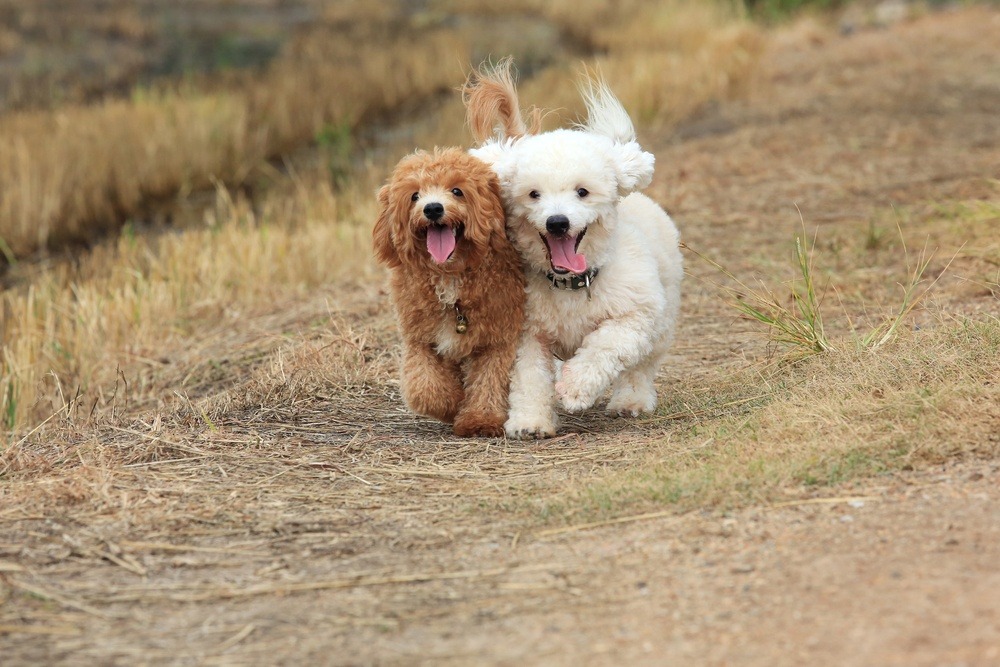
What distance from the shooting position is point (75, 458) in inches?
200

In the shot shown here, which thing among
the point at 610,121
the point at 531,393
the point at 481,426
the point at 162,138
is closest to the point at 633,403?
the point at 531,393

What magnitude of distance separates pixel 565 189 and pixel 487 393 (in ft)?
3.00

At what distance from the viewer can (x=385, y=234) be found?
5.27 m

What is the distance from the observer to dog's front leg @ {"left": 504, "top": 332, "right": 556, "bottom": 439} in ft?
17.5

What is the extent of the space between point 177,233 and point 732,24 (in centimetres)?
1155

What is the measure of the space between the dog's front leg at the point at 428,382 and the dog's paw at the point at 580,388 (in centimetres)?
54

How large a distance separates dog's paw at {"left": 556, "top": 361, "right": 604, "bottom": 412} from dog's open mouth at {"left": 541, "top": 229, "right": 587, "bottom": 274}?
15.4 inches

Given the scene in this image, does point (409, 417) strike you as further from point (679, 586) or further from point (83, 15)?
point (83, 15)

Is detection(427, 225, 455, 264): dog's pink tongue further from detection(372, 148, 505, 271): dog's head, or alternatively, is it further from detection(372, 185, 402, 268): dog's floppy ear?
detection(372, 185, 402, 268): dog's floppy ear

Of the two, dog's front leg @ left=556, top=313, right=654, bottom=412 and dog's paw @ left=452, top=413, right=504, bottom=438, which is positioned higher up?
dog's front leg @ left=556, top=313, right=654, bottom=412

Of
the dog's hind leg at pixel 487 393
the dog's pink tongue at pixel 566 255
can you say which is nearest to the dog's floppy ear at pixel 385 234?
the dog's hind leg at pixel 487 393

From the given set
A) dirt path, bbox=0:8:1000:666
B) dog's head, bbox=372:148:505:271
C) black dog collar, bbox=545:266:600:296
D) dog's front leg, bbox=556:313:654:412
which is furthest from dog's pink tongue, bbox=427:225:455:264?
dirt path, bbox=0:8:1000:666

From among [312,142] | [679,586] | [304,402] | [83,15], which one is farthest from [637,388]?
[83,15]

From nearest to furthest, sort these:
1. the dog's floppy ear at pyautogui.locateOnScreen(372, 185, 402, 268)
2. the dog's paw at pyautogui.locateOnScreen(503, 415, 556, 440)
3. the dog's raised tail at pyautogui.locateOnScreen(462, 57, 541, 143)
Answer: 1. the dog's floppy ear at pyautogui.locateOnScreen(372, 185, 402, 268)
2. the dog's paw at pyautogui.locateOnScreen(503, 415, 556, 440)
3. the dog's raised tail at pyautogui.locateOnScreen(462, 57, 541, 143)
